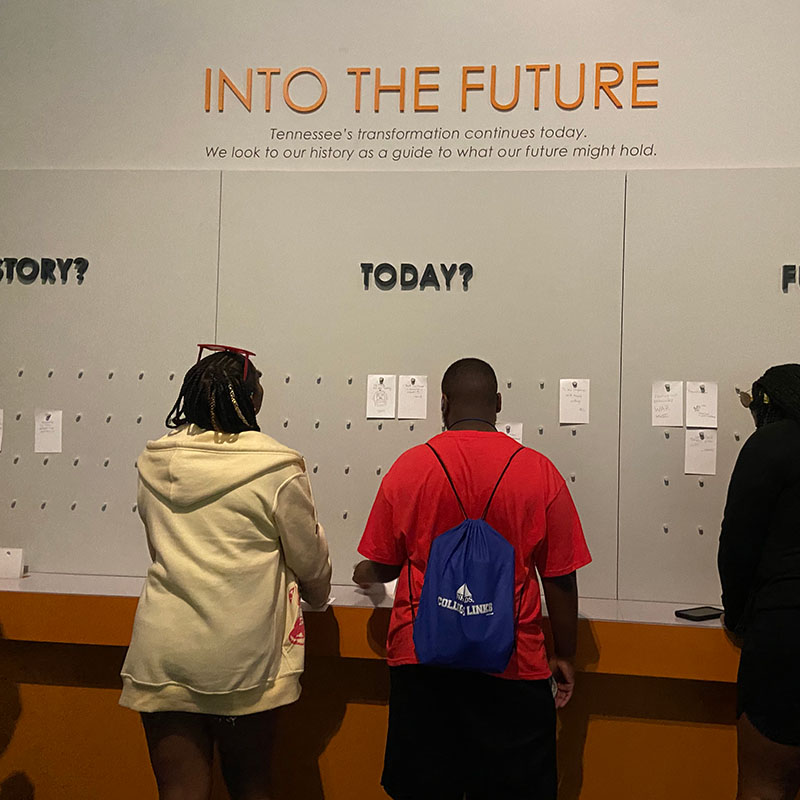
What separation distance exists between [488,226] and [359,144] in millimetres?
548

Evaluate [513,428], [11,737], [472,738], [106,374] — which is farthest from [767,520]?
[11,737]

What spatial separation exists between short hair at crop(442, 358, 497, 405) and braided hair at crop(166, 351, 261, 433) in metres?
0.49

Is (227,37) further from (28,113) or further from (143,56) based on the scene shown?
(28,113)

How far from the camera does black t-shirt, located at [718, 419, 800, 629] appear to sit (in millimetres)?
1862

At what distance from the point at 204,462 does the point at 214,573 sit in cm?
24

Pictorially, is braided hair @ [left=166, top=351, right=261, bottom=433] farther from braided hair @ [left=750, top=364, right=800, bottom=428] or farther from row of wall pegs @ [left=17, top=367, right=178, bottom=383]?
braided hair @ [left=750, top=364, right=800, bottom=428]

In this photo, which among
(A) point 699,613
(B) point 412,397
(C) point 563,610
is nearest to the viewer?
(C) point 563,610

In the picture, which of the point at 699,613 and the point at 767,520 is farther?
the point at 699,613

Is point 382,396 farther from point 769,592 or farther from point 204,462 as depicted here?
point 769,592

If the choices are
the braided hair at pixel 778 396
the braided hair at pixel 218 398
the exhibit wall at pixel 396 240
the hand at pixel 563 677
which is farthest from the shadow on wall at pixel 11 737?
the braided hair at pixel 778 396

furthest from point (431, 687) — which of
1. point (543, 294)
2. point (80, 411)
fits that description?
point (80, 411)

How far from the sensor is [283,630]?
186cm

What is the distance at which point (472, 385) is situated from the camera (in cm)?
197

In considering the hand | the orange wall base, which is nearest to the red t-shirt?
the hand
